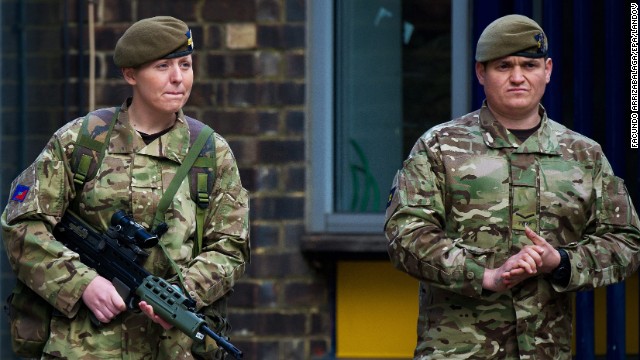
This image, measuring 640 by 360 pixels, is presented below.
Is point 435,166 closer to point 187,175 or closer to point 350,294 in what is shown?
point 187,175

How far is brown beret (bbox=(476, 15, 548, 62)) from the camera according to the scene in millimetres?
5418

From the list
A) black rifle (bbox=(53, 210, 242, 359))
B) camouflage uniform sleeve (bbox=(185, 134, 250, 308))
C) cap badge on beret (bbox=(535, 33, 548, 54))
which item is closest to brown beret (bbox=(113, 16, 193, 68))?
camouflage uniform sleeve (bbox=(185, 134, 250, 308))

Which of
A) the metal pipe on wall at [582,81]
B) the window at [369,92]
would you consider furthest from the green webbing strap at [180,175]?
the window at [369,92]

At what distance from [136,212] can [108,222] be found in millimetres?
97

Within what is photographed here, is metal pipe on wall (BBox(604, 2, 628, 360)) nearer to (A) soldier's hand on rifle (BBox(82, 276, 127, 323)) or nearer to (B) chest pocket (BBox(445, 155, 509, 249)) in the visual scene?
(B) chest pocket (BBox(445, 155, 509, 249))

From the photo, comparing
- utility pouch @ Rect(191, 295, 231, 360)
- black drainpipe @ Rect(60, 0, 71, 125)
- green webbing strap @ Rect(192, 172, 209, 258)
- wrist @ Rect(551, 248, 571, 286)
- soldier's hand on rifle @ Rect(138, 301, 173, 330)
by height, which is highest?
black drainpipe @ Rect(60, 0, 71, 125)

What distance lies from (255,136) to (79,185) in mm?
2880

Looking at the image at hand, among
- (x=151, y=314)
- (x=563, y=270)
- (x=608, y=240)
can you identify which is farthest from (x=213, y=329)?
(x=608, y=240)

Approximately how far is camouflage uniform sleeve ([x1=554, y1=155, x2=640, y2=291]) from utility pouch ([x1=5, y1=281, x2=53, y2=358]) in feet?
5.34

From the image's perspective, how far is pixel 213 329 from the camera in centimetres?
531

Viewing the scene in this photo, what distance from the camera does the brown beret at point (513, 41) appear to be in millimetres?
5418

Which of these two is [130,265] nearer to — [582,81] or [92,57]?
[582,81]

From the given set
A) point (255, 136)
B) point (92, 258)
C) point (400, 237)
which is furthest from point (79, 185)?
point (255, 136)

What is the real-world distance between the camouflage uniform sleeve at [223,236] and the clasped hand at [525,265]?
80 cm
